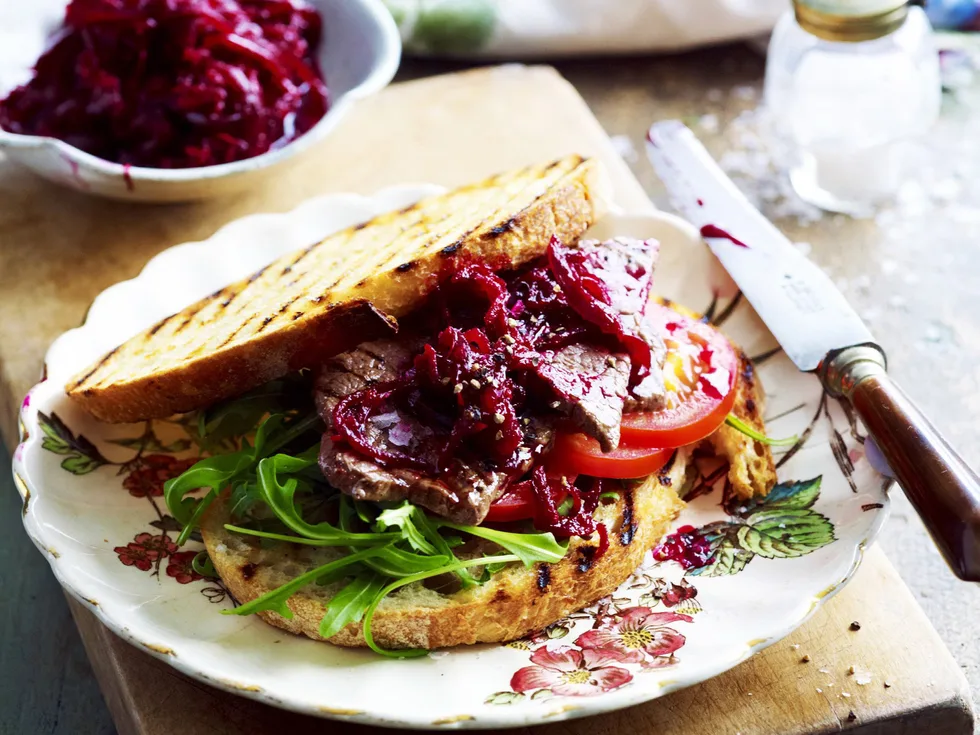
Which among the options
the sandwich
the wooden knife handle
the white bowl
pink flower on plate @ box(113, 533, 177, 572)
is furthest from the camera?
the white bowl

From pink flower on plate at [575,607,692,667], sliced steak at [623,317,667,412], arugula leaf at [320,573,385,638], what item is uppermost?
sliced steak at [623,317,667,412]

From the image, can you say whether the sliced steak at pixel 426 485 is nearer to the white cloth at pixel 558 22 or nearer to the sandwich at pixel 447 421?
the sandwich at pixel 447 421

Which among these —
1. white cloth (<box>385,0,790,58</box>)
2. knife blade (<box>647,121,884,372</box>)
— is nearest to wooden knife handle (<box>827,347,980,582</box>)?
knife blade (<box>647,121,884,372</box>)

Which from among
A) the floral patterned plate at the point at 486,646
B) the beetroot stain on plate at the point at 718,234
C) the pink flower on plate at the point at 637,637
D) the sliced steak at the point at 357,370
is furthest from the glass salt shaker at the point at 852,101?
the pink flower on plate at the point at 637,637

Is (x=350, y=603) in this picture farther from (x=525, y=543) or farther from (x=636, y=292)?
(x=636, y=292)

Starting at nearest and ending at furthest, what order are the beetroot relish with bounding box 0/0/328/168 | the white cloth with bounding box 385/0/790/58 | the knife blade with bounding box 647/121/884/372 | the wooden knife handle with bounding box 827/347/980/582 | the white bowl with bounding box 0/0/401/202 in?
the wooden knife handle with bounding box 827/347/980/582 < the knife blade with bounding box 647/121/884/372 < the white bowl with bounding box 0/0/401/202 < the beetroot relish with bounding box 0/0/328/168 < the white cloth with bounding box 385/0/790/58

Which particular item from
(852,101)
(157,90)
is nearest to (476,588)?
(157,90)

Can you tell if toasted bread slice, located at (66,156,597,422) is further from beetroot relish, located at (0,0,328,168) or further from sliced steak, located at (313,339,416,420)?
beetroot relish, located at (0,0,328,168)
